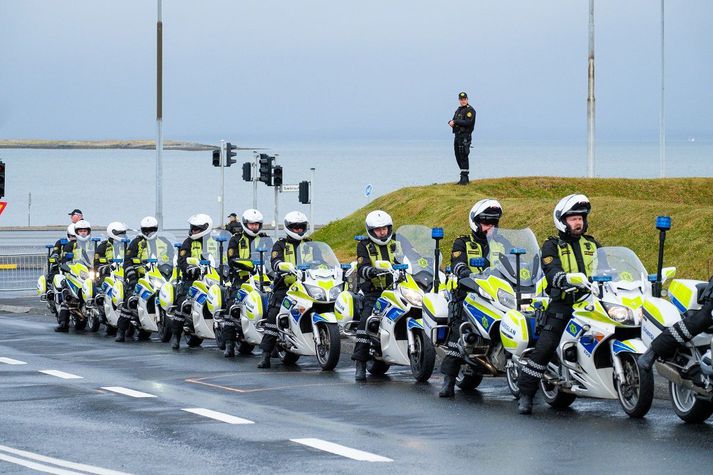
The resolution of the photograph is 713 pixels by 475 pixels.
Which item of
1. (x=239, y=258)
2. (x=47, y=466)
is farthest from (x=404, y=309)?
(x=47, y=466)

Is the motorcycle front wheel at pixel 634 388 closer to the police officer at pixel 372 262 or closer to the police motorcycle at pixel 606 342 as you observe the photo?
the police motorcycle at pixel 606 342

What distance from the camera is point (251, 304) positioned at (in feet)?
67.9

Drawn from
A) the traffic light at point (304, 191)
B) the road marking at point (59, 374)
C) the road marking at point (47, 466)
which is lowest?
the road marking at point (47, 466)

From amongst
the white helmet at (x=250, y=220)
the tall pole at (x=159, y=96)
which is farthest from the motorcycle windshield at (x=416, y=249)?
the tall pole at (x=159, y=96)

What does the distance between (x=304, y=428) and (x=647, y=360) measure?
9.45 ft

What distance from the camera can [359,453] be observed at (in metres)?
12.0

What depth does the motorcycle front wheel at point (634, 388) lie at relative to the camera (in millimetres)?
13273

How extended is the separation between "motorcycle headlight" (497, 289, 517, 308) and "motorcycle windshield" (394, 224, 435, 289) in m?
2.58

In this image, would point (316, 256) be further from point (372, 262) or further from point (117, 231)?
point (117, 231)

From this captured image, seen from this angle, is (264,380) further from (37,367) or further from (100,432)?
(100,432)

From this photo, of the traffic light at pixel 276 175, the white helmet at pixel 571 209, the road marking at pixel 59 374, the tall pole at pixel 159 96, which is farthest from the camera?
the traffic light at pixel 276 175

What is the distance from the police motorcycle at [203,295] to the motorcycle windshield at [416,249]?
4.06 metres

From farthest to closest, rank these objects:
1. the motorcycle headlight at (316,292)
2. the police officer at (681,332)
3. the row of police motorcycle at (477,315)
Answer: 1. the motorcycle headlight at (316,292)
2. the row of police motorcycle at (477,315)
3. the police officer at (681,332)

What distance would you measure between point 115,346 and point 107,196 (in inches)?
5305
